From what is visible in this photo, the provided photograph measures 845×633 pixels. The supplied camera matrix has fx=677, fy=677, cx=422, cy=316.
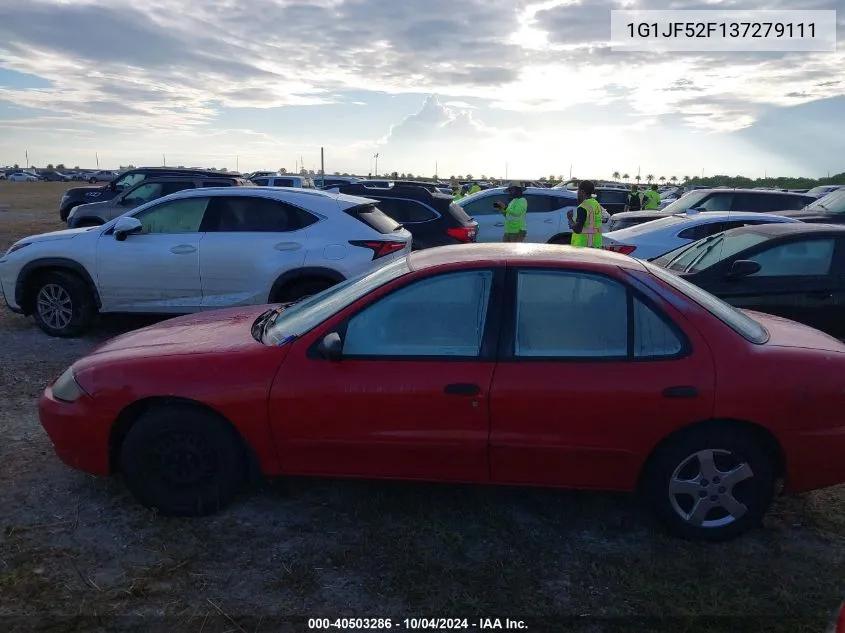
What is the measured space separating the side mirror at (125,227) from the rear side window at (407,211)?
4.27 meters

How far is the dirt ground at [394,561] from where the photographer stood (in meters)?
2.95

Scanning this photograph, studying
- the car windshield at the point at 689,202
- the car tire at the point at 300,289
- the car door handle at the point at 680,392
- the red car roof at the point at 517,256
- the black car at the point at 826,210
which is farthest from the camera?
the car windshield at the point at 689,202

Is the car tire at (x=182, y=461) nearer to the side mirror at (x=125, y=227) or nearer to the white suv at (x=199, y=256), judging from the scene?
the white suv at (x=199, y=256)

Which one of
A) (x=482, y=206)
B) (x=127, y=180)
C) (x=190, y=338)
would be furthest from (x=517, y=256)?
(x=127, y=180)

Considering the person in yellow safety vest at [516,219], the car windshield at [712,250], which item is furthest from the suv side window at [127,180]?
the car windshield at [712,250]

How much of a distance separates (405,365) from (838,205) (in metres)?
12.2

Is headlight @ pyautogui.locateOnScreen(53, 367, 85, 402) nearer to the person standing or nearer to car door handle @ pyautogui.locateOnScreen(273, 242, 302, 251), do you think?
car door handle @ pyautogui.locateOnScreen(273, 242, 302, 251)

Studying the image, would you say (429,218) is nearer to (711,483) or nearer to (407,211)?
(407,211)

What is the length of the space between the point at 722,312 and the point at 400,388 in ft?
5.92

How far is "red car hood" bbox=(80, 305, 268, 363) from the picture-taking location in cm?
374

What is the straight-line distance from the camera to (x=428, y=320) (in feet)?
11.7

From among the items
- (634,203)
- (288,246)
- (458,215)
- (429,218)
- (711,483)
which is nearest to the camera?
(711,483)

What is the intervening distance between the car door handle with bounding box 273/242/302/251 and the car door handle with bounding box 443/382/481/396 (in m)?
4.01

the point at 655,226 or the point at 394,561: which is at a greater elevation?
the point at 655,226
